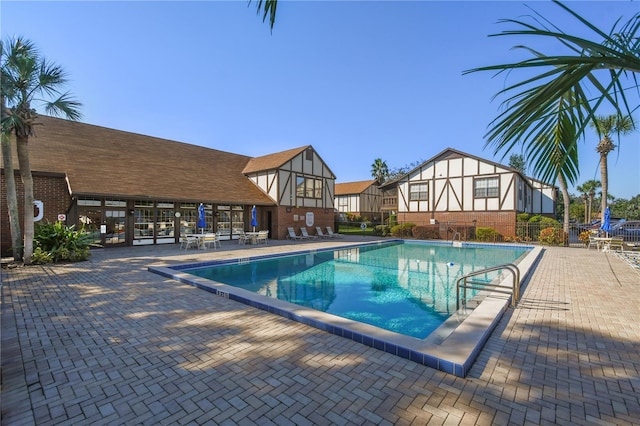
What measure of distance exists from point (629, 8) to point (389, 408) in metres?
3.32

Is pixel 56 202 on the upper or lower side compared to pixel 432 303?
upper

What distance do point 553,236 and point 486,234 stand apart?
146 inches

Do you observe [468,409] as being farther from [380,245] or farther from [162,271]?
[380,245]

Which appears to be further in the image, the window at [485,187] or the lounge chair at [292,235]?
the window at [485,187]

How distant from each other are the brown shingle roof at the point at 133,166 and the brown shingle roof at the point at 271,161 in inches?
45.8

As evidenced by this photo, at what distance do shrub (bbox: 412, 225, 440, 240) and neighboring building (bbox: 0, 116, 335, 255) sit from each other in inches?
278

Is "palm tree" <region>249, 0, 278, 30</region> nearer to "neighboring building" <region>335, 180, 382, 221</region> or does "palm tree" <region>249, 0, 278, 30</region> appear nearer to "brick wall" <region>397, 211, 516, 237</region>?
"brick wall" <region>397, 211, 516, 237</region>

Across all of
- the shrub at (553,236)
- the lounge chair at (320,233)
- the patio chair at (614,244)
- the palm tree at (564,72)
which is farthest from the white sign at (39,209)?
the shrub at (553,236)

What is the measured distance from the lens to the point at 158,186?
651 inches

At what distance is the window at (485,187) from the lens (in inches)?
876

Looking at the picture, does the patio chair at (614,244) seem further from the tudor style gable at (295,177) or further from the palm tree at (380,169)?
the palm tree at (380,169)

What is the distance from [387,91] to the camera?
14.8 m

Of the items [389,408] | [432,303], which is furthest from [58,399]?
[432,303]

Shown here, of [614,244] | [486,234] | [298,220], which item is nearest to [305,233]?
[298,220]
